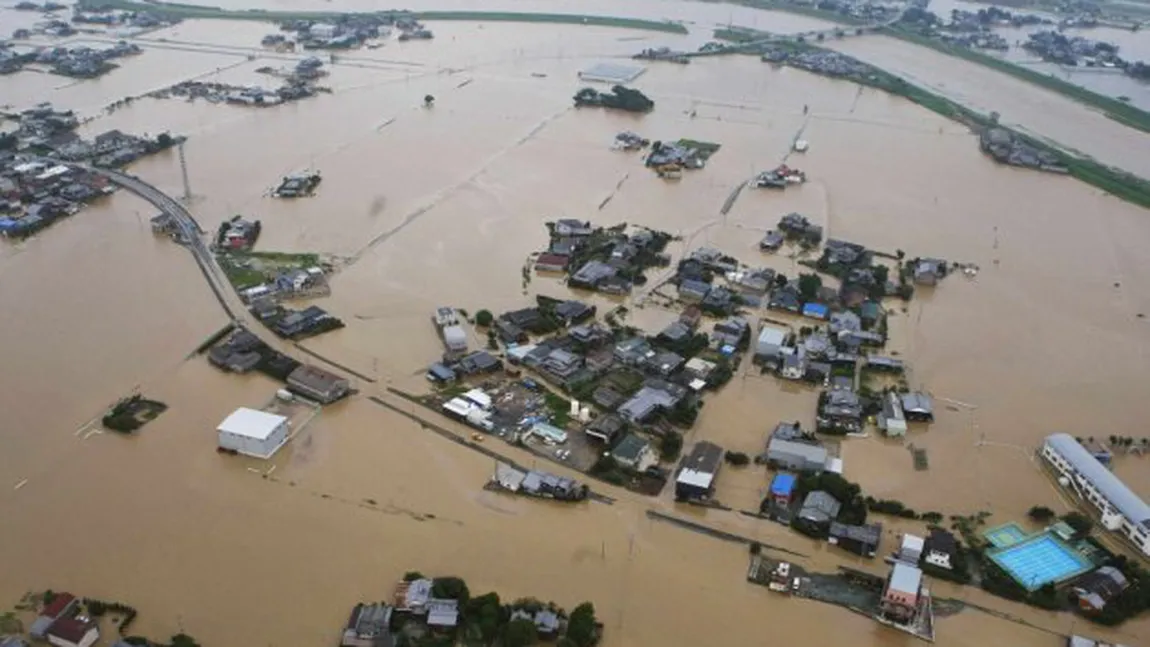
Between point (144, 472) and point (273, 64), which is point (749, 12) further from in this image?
point (144, 472)

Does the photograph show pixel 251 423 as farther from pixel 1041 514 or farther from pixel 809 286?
pixel 1041 514

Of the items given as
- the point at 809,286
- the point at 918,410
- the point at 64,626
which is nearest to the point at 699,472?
the point at 918,410

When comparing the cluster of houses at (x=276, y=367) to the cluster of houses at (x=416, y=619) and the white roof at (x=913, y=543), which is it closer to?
the cluster of houses at (x=416, y=619)

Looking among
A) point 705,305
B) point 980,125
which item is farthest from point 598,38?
point 705,305

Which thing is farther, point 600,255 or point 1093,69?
point 1093,69

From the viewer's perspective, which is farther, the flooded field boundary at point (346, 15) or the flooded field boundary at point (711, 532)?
the flooded field boundary at point (346, 15)

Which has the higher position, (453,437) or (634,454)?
(634,454)

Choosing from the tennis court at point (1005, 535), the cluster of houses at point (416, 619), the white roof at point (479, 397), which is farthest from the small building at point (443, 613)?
the tennis court at point (1005, 535)
